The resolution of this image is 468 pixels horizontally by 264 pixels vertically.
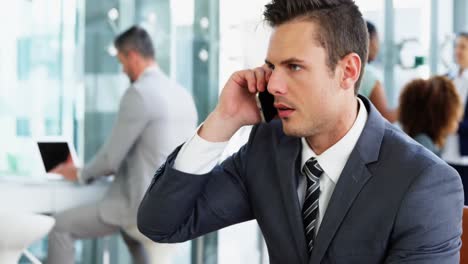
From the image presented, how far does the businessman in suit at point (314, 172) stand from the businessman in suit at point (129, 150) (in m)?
1.75

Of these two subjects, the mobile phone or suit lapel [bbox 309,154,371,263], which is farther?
the mobile phone

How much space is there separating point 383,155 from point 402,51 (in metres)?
4.02

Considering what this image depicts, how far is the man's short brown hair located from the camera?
5.51ft

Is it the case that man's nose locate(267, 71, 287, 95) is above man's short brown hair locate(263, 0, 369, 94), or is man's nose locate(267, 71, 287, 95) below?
below

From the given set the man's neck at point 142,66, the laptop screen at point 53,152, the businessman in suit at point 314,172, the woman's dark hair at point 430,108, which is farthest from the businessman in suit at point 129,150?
the businessman in suit at point 314,172

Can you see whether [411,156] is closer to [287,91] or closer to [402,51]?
[287,91]

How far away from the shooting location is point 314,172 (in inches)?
66.3

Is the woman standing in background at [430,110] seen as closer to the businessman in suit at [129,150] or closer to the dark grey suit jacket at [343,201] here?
the businessman in suit at [129,150]

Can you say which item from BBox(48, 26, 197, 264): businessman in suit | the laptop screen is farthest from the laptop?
BBox(48, 26, 197, 264): businessman in suit

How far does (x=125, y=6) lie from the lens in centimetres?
361

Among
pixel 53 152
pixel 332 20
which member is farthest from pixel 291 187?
pixel 53 152

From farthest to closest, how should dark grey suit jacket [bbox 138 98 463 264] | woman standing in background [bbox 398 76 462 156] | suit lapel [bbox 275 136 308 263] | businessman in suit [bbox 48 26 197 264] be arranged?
woman standing in background [bbox 398 76 462 156] < businessman in suit [bbox 48 26 197 264] < suit lapel [bbox 275 136 308 263] < dark grey suit jacket [bbox 138 98 463 264]

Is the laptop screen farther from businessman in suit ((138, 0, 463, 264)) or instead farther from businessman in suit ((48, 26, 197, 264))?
businessman in suit ((138, 0, 463, 264))

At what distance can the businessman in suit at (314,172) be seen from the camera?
154 cm
